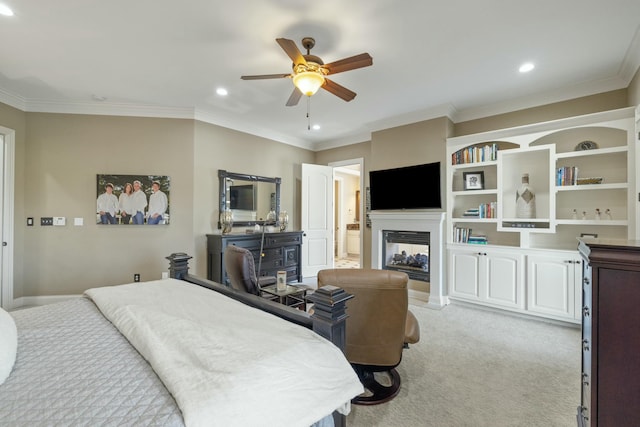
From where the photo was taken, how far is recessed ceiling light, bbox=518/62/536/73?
2.83 m

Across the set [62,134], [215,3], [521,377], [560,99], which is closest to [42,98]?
[62,134]

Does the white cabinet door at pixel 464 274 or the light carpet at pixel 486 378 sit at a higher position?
the white cabinet door at pixel 464 274

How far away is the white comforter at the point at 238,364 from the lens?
0.86 m

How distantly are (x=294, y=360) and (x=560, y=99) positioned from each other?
4309 mm

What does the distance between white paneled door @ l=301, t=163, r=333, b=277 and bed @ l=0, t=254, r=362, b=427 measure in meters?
3.87

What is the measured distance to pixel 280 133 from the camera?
523 centimetres

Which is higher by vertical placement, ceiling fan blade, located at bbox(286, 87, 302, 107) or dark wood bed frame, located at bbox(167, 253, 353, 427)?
ceiling fan blade, located at bbox(286, 87, 302, 107)

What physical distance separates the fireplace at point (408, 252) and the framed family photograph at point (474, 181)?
87 cm

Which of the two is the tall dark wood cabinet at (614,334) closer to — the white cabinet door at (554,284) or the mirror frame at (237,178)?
the white cabinet door at (554,284)

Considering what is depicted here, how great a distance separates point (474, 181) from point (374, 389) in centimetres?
309

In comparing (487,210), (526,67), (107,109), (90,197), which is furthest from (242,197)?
(526,67)

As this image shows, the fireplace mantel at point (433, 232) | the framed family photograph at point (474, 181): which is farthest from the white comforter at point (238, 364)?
the framed family photograph at point (474, 181)

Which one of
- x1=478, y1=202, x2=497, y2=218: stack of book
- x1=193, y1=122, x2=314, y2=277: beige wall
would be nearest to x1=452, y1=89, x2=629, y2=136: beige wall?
x1=478, y1=202, x2=497, y2=218: stack of book

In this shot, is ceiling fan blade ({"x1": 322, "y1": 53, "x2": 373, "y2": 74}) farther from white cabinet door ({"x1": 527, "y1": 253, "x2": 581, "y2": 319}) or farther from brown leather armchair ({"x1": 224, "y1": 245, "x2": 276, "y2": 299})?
white cabinet door ({"x1": 527, "y1": 253, "x2": 581, "y2": 319})
